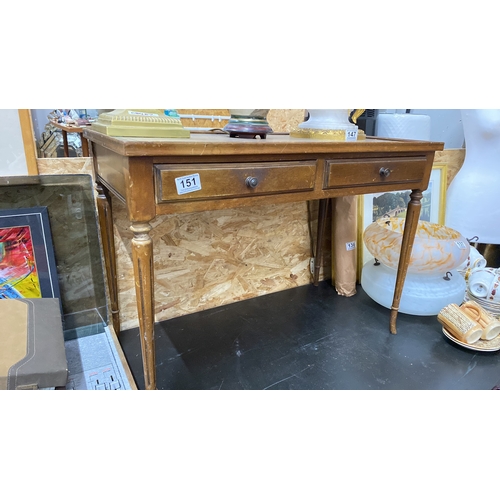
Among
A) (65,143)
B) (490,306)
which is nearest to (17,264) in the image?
(65,143)

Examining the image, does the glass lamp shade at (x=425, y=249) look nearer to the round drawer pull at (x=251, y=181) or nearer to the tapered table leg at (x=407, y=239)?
the tapered table leg at (x=407, y=239)

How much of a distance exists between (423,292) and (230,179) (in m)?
1.17

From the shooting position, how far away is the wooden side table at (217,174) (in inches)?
34.0

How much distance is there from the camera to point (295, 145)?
1029mm

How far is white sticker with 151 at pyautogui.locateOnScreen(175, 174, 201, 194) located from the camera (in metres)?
0.89

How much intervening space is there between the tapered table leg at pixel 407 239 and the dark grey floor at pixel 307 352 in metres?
0.13

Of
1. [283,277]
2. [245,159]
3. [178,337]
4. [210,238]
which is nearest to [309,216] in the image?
[283,277]

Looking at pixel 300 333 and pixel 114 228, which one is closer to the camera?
pixel 114 228

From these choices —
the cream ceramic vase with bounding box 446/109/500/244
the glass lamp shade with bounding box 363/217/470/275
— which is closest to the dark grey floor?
the glass lamp shade with bounding box 363/217/470/275

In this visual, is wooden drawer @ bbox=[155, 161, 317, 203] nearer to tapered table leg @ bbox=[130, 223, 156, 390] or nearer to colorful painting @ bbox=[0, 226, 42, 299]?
tapered table leg @ bbox=[130, 223, 156, 390]

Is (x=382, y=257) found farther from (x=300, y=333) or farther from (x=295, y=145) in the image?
(x=295, y=145)

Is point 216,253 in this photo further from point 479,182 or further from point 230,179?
point 479,182

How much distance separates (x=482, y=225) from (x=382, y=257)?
27.8 inches

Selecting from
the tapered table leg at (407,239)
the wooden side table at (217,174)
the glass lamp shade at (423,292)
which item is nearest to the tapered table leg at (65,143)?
the wooden side table at (217,174)
